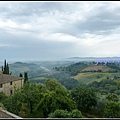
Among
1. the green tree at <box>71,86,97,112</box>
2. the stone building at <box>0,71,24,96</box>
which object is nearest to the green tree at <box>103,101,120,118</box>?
the green tree at <box>71,86,97,112</box>

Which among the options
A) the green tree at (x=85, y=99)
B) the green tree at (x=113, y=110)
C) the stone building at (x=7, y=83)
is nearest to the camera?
the green tree at (x=113, y=110)

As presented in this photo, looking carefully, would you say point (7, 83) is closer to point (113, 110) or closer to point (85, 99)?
point (85, 99)

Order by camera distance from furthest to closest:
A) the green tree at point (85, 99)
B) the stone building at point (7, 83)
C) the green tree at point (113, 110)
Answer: the stone building at point (7, 83), the green tree at point (85, 99), the green tree at point (113, 110)

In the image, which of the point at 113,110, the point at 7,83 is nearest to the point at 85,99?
the point at 113,110

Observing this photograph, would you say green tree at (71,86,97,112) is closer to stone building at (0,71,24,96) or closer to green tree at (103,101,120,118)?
green tree at (103,101,120,118)

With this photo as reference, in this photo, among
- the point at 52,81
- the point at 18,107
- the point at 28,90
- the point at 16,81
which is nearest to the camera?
the point at 18,107

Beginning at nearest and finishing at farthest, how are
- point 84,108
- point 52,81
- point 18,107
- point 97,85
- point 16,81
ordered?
point 18,107, point 84,108, point 52,81, point 16,81, point 97,85

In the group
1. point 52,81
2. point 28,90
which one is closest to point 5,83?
point 52,81

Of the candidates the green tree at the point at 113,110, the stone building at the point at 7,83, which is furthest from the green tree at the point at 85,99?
the stone building at the point at 7,83

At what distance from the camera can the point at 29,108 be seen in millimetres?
12430

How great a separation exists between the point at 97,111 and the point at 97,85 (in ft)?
83.3

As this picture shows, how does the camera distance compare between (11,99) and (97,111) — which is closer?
(11,99)

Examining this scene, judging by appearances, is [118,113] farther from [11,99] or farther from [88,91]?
[11,99]

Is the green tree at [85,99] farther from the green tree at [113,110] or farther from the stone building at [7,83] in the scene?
the stone building at [7,83]
